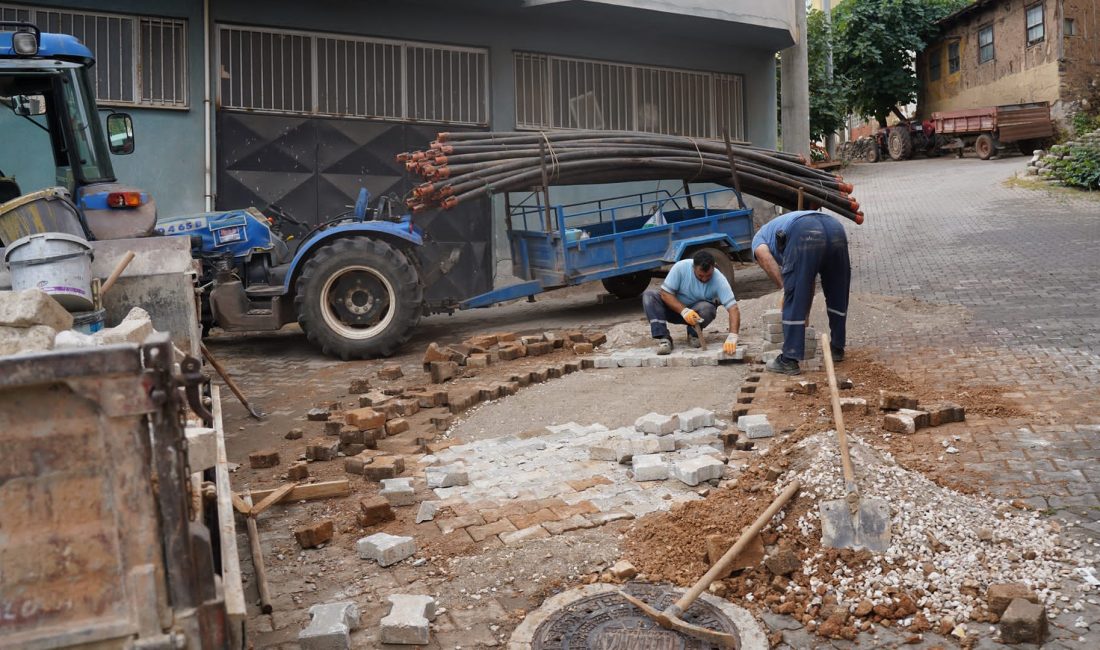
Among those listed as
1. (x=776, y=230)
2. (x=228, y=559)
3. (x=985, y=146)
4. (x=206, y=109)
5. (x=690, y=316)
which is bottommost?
(x=228, y=559)

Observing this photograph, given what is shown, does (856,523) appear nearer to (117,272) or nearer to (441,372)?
(117,272)

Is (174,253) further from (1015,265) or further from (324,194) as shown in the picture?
(1015,265)

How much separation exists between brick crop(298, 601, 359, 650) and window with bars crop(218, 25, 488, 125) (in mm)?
9886

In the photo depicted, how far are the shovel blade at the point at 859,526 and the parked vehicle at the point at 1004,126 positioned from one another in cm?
2448

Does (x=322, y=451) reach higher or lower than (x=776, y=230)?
lower

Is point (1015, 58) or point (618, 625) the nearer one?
point (618, 625)

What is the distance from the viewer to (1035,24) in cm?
2678

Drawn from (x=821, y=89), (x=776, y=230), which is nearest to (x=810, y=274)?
(x=776, y=230)

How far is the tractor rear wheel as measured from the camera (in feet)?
94.9

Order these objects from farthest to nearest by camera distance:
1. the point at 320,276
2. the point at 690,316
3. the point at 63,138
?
the point at 320,276
the point at 690,316
the point at 63,138

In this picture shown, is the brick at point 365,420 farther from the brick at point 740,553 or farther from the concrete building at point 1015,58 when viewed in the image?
the concrete building at point 1015,58

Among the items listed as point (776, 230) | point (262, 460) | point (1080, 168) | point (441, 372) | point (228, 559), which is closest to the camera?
point (228, 559)

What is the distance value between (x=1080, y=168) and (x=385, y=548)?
1935 cm

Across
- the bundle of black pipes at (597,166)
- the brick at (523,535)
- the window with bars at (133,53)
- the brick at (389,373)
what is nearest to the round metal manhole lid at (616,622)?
the brick at (523,535)
